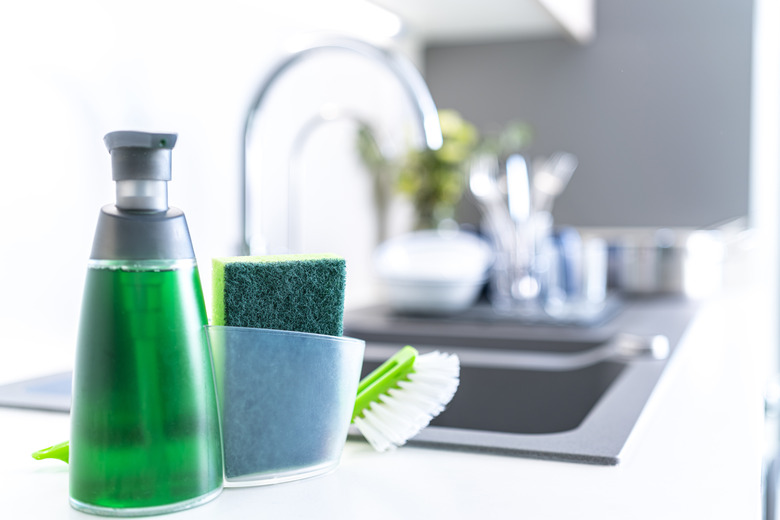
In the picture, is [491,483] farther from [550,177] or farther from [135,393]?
[550,177]

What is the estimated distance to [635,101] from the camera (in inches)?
83.4

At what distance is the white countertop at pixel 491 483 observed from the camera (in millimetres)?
445

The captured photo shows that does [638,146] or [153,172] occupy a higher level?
[638,146]

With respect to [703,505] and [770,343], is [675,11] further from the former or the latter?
[703,505]

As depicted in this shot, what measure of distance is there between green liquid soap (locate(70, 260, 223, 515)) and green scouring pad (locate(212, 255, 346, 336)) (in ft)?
0.10

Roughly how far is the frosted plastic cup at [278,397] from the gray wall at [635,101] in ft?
5.80

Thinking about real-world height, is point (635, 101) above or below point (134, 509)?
above

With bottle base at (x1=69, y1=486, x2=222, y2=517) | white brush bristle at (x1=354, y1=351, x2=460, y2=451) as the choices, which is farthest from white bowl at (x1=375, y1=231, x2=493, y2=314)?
bottle base at (x1=69, y1=486, x2=222, y2=517)

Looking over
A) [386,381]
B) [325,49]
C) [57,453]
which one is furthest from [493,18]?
[57,453]

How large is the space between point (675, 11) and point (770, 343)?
93 centimetres

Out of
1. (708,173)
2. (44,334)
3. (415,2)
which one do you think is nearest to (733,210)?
(708,173)

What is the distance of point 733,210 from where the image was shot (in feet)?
6.77

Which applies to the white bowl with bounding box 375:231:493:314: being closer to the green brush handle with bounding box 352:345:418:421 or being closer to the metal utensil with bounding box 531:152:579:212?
the metal utensil with bounding box 531:152:579:212

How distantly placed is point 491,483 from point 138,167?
274 mm
